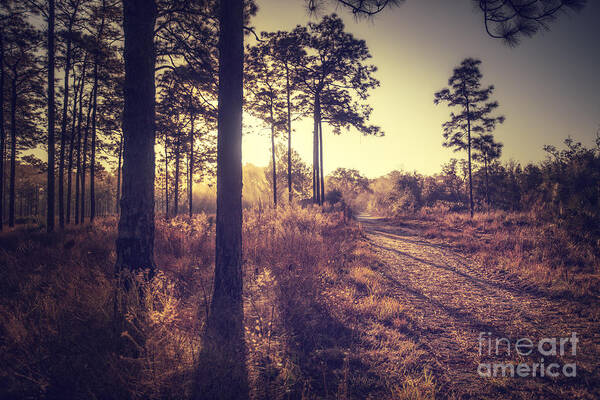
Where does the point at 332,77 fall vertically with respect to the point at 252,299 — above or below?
above

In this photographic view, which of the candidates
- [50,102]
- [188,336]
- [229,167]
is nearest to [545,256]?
[229,167]

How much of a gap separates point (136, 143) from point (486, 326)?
6.95 metres

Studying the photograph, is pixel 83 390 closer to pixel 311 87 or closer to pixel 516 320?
pixel 516 320

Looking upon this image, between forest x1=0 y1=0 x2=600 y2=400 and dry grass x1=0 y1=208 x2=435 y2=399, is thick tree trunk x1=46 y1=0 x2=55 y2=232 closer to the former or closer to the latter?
forest x1=0 y1=0 x2=600 y2=400

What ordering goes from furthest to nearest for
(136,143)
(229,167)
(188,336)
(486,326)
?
(136,143), (486,326), (229,167), (188,336)

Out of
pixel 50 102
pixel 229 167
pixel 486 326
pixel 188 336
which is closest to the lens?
pixel 188 336

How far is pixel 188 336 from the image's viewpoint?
9.38 feet

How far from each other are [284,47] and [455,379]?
59.5ft

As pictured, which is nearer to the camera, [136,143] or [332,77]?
[136,143]

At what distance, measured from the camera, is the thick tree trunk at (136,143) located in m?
4.05

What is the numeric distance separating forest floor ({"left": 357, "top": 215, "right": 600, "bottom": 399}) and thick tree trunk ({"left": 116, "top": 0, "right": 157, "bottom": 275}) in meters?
4.95

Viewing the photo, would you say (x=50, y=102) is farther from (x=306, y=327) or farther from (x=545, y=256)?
(x=545, y=256)

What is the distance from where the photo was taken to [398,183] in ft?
97.8

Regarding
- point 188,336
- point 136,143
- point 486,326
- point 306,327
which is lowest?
point 486,326
